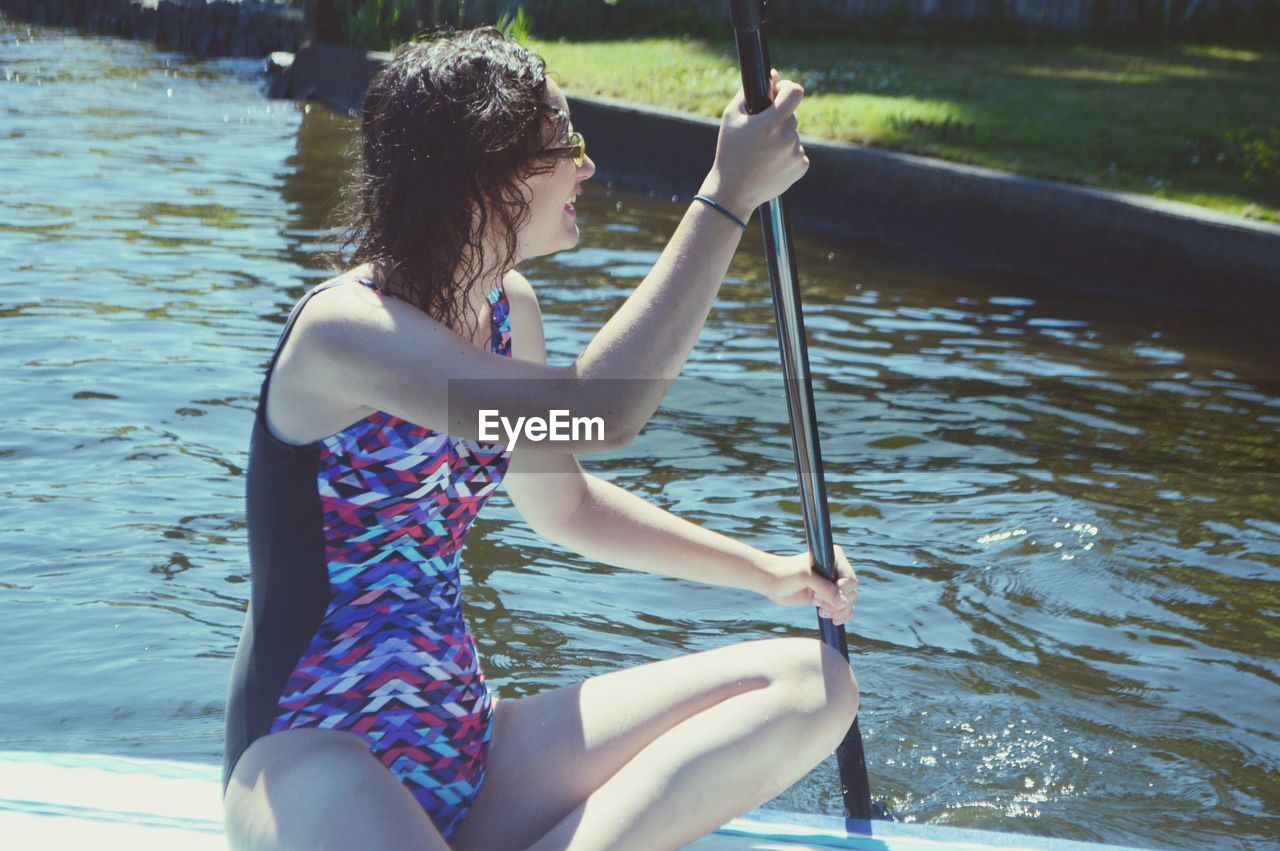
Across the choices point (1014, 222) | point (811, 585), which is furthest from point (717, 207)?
point (1014, 222)

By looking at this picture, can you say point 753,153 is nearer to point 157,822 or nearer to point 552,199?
point 552,199

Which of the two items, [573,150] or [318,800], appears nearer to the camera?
[318,800]

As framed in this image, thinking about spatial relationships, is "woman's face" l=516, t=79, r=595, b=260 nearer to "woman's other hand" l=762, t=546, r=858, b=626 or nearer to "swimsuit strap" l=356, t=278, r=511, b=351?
"swimsuit strap" l=356, t=278, r=511, b=351

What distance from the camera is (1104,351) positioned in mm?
6266

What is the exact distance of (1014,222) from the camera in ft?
25.5

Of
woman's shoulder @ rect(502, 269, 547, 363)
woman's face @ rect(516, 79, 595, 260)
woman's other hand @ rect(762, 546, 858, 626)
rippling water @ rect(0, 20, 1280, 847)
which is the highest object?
woman's face @ rect(516, 79, 595, 260)

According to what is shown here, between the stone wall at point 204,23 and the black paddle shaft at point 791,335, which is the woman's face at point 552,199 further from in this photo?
the stone wall at point 204,23

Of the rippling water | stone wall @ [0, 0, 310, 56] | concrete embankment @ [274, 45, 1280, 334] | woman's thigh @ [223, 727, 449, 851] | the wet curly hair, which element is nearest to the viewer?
woman's thigh @ [223, 727, 449, 851]

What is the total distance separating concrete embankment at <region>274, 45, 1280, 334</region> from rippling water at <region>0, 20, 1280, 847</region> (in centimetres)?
24

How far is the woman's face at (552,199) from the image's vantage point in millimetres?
1983

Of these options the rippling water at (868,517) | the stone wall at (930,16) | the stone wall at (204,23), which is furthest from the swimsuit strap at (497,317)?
the stone wall at (204,23)

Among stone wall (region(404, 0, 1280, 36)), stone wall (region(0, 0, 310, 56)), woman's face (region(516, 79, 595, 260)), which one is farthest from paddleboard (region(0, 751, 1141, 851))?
stone wall (region(0, 0, 310, 56))

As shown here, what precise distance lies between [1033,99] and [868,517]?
6703 mm

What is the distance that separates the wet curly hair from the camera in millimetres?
1898
